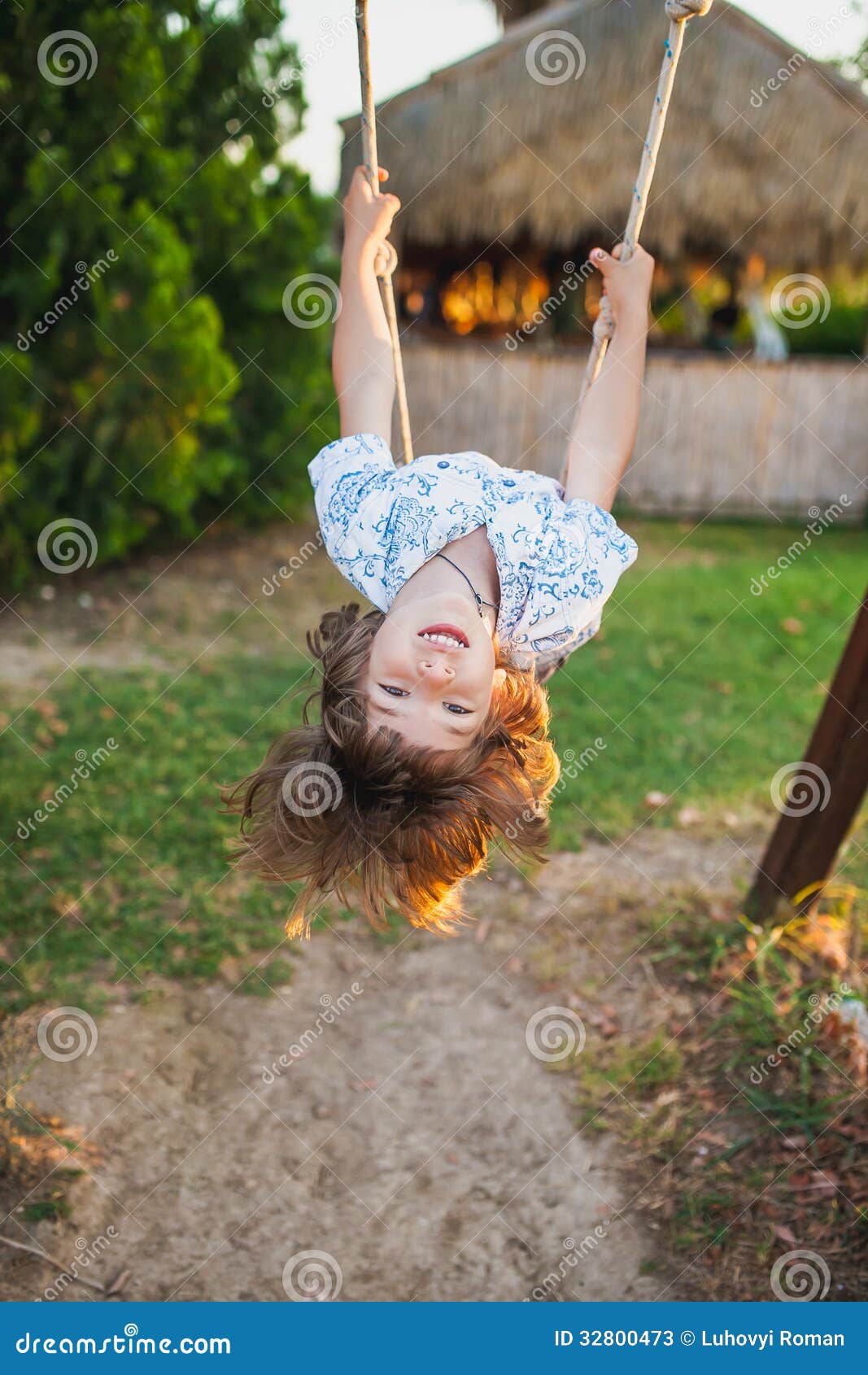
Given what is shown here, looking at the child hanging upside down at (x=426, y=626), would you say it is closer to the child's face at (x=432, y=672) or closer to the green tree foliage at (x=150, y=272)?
the child's face at (x=432, y=672)

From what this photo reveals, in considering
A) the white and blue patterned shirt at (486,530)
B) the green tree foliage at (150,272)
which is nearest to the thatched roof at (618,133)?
the green tree foliage at (150,272)

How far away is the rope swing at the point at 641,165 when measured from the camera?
1.96 m

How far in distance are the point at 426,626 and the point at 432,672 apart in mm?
98

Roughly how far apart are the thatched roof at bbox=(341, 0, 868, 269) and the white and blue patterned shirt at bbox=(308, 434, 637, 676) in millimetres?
6478

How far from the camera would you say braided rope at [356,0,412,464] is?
2000mm

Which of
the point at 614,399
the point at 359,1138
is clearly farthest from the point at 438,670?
the point at 359,1138

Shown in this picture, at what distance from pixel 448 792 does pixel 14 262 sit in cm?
466

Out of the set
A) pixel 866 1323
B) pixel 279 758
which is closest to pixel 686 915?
pixel 866 1323

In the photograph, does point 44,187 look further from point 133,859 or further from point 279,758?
point 279,758

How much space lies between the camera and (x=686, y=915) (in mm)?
3445

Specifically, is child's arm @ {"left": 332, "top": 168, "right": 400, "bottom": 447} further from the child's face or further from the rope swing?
the child's face

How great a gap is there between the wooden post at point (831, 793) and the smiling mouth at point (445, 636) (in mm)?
1436

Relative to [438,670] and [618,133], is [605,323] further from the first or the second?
[618,133]

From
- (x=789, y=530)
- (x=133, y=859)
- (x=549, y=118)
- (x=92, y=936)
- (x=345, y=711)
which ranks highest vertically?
(x=549, y=118)
